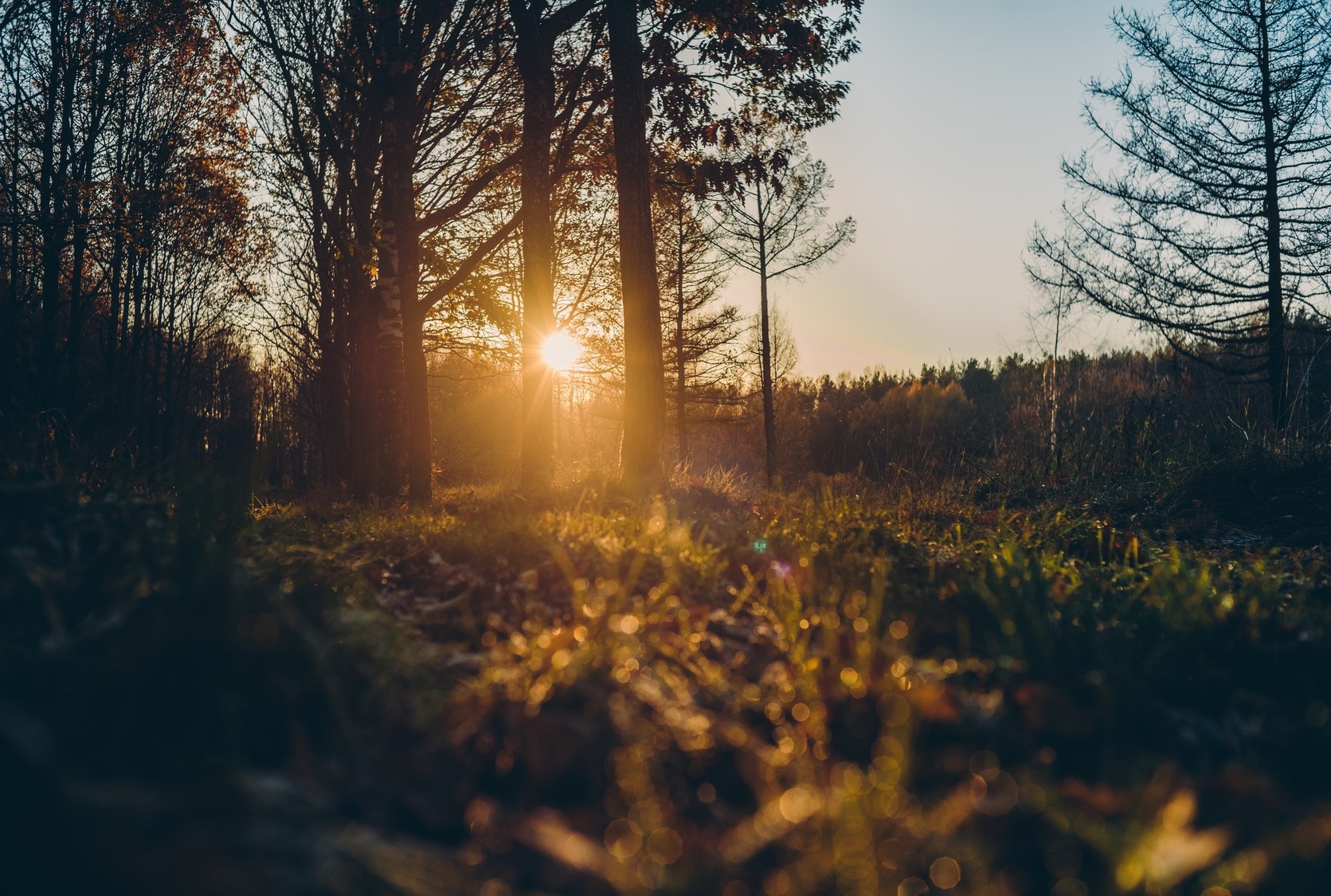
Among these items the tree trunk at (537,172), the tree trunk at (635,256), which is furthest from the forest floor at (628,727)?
the tree trunk at (537,172)

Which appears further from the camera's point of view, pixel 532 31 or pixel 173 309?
pixel 173 309

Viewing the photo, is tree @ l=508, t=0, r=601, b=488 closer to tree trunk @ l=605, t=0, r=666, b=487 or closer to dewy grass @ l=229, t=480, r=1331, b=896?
tree trunk @ l=605, t=0, r=666, b=487

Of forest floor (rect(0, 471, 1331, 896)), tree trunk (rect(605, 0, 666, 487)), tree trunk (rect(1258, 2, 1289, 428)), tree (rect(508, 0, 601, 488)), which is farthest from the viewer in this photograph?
tree trunk (rect(1258, 2, 1289, 428))

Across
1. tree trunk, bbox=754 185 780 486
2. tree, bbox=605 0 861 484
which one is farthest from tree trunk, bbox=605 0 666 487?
tree trunk, bbox=754 185 780 486

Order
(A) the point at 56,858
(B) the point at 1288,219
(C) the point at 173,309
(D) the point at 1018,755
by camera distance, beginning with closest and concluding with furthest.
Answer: (A) the point at 56,858 → (D) the point at 1018,755 → (B) the point at 1288,219 → (C) the point at 173,309

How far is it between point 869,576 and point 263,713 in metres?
2.46

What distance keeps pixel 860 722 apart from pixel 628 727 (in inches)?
23.4

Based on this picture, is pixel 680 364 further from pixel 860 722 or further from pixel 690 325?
pixel 860 722

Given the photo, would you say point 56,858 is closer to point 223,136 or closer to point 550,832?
point 550,832

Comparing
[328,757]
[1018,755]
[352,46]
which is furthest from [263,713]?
[352,46]

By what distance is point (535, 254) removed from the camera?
27.1 ft

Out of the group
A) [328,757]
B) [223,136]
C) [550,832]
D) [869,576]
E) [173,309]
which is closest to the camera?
[550,832]

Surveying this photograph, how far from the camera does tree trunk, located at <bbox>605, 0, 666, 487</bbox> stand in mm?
7238

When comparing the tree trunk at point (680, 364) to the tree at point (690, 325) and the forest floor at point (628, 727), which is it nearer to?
the tree at point (690, 325)
